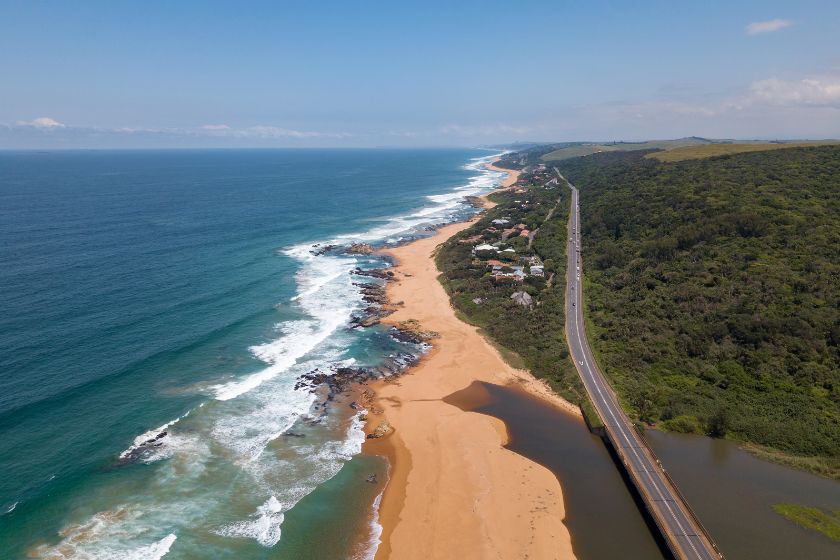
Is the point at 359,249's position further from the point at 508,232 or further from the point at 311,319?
the point at 311,319

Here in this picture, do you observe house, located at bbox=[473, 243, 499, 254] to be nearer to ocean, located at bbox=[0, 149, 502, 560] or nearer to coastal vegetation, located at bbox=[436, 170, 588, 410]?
coastal vegetation, located at bbox=[436, 170, 588, 410]

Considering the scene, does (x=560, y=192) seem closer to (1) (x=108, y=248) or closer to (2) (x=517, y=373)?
(2) (x=517, y=373)

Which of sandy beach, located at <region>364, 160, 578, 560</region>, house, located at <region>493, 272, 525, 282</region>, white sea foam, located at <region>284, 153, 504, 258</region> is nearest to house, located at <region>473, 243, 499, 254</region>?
house, located at <region>493, 272, 525, 282</region>

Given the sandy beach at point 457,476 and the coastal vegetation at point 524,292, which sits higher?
the coastal vegetation at point 524,292

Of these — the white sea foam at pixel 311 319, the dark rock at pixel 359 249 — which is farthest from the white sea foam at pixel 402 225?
the white sea foam at pixel 311 319

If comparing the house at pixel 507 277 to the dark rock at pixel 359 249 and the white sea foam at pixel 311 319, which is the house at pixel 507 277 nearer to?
the white sea foam at pixel 311 319

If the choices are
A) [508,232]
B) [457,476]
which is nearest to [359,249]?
[508,232]
